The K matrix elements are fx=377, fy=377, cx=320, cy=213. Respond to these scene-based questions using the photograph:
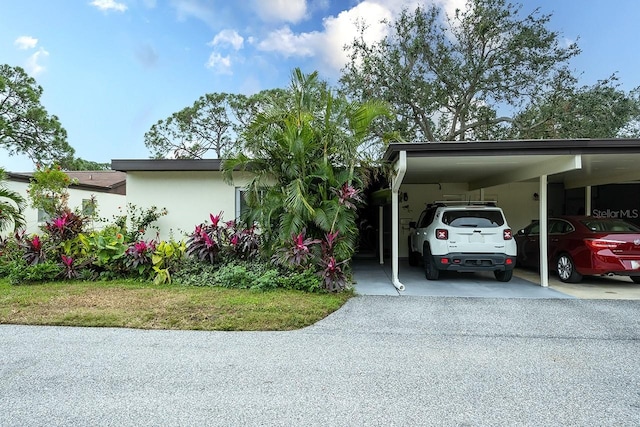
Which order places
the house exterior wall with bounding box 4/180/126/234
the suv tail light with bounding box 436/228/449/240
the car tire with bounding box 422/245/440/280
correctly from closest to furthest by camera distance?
the suv tail light with bounding box 436/228/449/240, the car tire with bounding box 422/245/440/280, the house exterior wall with bounding box 4/180/126/234

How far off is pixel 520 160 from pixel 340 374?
20.8 feet

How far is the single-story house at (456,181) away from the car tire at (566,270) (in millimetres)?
834

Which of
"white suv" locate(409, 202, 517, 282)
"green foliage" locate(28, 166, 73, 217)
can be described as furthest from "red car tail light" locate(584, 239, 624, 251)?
"green foliage" locate(28, 166, 73, 217)

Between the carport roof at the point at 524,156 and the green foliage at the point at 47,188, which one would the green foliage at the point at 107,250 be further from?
the carport roof at the point at 524,156

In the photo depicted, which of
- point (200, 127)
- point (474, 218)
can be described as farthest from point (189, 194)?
point (200, 127)

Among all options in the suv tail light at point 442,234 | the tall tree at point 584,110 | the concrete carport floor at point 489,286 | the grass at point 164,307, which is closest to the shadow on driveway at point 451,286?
the concrete carport floor at point 489,286

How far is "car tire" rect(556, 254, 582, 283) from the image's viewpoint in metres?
8.23

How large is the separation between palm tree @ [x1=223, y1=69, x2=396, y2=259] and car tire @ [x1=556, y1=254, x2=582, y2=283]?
487cm

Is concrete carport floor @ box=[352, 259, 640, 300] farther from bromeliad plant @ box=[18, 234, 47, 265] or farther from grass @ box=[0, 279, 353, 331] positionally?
bromeliad plant @ box=[18, 234, 47, 265]

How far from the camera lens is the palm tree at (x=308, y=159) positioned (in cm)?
748

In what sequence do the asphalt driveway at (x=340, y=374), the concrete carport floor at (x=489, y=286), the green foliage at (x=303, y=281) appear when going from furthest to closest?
the concrete carport floor at (x=489, y=286) < the green foliage at (x=303, y=281) < the asphalt driveway at (x=340, y=374)

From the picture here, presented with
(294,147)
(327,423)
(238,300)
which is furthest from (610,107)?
(327,423)

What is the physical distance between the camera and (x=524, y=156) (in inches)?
283

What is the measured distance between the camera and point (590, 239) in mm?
7785
